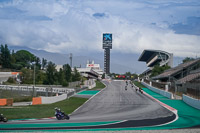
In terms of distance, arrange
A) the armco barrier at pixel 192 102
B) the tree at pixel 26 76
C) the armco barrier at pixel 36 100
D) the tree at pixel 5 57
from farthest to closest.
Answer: the tree at pixel 5 57 < the tree at pixel 26 76 < the armco barrier at pixel 36 100 < the armco barrier at pixel 192 102

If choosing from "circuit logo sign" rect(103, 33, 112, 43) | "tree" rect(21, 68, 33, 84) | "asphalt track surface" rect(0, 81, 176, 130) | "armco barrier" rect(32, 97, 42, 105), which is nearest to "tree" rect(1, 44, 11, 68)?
"tree" rect(21, 68, 33, 84)

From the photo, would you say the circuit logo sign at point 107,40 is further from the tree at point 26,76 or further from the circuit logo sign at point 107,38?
the tree at point 26,76

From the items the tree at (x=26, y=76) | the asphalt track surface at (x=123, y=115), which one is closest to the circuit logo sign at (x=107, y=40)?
the tree at (x=26, y=76)

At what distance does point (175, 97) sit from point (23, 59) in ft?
410

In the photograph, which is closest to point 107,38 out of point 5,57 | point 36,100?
point 5,57

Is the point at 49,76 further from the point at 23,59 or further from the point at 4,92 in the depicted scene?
the point at 23,59

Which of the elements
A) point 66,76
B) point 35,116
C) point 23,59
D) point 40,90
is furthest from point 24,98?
point 23,59

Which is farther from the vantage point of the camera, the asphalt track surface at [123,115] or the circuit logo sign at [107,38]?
the circuit logo sign at [107,38]

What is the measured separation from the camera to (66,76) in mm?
85250

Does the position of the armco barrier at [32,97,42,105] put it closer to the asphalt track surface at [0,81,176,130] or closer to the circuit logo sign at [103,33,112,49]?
the asphalt track surface at [0,81,176,130]

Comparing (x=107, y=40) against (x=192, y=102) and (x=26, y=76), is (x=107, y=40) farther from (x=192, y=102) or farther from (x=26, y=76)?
(x=192, y=102)

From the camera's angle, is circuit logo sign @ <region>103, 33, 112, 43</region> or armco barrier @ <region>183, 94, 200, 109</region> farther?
circuit logo sign @ <region>103, 33, 112, 43</region>

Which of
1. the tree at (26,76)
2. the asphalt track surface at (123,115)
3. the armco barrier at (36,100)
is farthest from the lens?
the tree at (26,76)

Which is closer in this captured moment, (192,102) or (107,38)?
(192,102)
